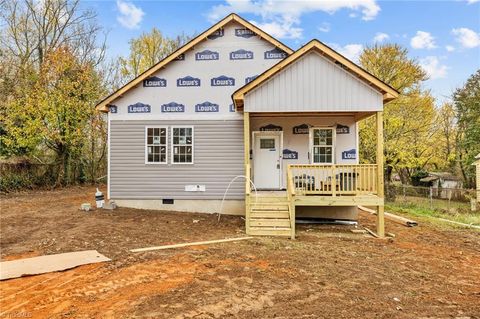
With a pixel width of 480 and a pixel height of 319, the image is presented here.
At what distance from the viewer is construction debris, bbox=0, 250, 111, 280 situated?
5520 mm

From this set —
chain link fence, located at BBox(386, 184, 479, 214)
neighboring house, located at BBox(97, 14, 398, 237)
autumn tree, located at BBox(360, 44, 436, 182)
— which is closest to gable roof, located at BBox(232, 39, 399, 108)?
neighboring house, located at BBox(97, 14, 398, 237)

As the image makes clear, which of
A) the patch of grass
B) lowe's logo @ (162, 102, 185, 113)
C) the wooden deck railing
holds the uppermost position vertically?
lowe's logo @ (162, 102, 185, 113)

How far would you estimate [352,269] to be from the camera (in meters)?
5.85

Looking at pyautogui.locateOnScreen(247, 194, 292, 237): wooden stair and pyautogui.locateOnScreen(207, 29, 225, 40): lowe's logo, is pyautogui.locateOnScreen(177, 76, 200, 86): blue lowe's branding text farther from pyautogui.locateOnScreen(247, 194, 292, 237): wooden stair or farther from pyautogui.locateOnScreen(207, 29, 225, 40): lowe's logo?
pyautogui.locateOnScreen(247, 194, 292, 237): wooden stair

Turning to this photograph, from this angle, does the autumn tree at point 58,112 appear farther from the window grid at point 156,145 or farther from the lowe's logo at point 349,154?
the lowe's logo at point 349,154

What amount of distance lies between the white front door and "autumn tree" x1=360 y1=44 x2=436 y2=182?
11.4 metres

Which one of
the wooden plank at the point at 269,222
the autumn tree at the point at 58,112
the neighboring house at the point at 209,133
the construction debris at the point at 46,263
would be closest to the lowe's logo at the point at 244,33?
the neighboring house at the point at 209,133

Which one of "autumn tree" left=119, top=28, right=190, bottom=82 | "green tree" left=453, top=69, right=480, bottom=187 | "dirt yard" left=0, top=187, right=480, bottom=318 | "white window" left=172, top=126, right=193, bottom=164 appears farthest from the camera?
"autumn tree" left=119, top=28, right=190, bottom=82

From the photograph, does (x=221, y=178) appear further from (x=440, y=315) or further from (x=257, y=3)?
(x=257, y=3)

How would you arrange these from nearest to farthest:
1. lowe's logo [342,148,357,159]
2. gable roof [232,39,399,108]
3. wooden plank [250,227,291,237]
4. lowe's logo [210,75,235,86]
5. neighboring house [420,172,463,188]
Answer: wooden plank [250,227,291,237], gable roof [232,39,399,108], lowe's logo [342,148,357,159], lowe's logo [210,75,235,86], neighboring house [420,172,463,188]

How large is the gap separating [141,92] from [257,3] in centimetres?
776

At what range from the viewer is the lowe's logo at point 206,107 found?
1127 centimetres

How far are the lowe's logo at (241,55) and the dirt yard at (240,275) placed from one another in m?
6.03

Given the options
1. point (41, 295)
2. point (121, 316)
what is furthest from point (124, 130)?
point (121, 316)
